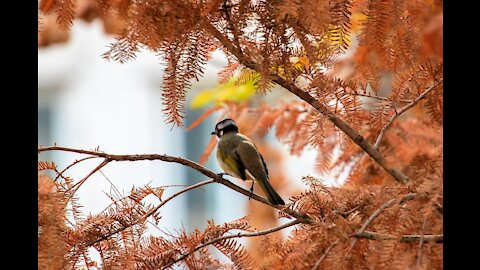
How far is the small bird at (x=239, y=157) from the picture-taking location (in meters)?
2.70

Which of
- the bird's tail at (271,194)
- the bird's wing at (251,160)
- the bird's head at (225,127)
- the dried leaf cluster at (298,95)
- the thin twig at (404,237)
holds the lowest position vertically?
the thin twig at (404,237)

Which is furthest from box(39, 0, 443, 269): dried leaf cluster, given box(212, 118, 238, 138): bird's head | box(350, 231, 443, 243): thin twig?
Answer: box(212, 118, 238, 138): bird's head

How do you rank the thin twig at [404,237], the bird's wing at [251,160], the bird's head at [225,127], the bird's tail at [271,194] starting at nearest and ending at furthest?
the thin twig at [404,237] → the bird's tail at [271,194] → the bird's wing at [251,160] → the bird's head at [225,127]

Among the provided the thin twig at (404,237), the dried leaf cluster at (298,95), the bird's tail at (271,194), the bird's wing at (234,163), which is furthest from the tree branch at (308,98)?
the bird's wing at (234,163)

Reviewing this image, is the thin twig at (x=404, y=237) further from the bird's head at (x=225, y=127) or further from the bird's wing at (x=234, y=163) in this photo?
the bird's head at (x=225, y=127)

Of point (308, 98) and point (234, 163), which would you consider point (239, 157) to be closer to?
point (234, 163)

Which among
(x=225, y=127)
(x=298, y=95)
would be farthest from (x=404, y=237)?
(x=225, y=127)

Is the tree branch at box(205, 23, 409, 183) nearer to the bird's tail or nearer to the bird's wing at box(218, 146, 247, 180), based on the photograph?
the bird's tail

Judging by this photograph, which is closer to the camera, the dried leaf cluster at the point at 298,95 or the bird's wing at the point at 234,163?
the dried leaf cluster at the point at 298,95

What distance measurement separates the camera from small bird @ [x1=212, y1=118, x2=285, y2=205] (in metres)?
2.70

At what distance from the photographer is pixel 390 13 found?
5.41 ft
